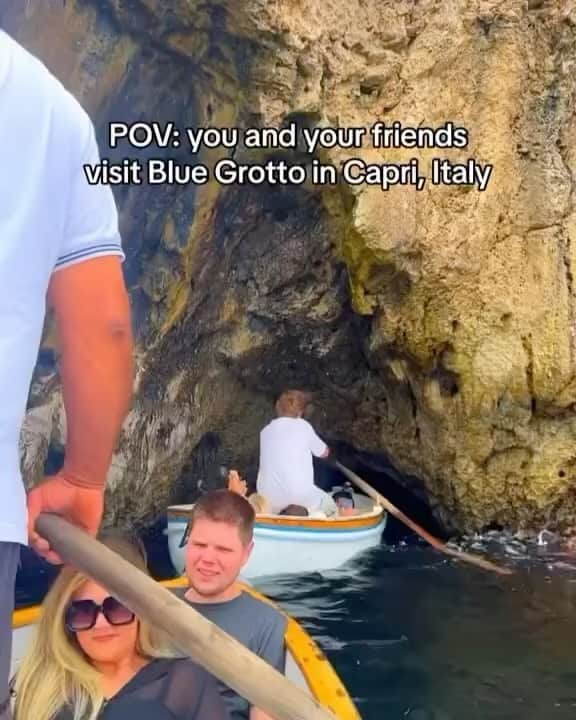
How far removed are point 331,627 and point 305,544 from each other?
46 cm

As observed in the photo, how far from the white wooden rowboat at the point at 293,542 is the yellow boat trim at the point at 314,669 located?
4.28ft

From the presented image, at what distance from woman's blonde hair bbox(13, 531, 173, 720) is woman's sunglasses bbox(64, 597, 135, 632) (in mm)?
14

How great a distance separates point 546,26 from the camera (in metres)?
3.97

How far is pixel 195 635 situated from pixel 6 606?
22 cm

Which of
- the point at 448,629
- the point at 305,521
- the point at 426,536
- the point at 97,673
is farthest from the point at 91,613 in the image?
the point at 426,536

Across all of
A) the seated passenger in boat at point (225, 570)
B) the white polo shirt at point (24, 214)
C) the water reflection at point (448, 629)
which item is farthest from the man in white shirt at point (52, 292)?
the water reflection at point (448, 629)

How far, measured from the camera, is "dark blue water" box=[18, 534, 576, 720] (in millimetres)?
2613

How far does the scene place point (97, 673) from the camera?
1348 millimetres

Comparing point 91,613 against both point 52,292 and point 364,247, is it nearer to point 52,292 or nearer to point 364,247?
point 52,292

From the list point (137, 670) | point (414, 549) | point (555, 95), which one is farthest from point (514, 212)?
point (137, 670)

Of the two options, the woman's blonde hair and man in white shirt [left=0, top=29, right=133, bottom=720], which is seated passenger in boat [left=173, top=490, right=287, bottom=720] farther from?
man in white shirt [left=0, top=29, right=133, bottom=720]

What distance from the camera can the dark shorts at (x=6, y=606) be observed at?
3.17 ft

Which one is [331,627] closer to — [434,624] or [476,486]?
[434,624]

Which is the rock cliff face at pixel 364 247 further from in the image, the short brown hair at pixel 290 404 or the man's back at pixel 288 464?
the man's back at pixel 288 464
